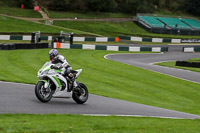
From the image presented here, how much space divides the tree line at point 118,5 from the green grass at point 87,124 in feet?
189

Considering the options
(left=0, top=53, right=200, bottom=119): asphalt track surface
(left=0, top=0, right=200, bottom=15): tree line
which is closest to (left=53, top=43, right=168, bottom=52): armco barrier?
(left=0, top=53, right=200, bottom=119): asphalt track surface

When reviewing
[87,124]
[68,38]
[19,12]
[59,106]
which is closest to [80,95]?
[59,106]

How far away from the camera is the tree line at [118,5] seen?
70000 mm

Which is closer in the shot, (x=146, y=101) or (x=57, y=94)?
(x=57, y=94)

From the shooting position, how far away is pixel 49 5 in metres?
70.4

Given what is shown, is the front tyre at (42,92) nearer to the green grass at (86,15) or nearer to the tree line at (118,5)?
the green grass at (86,15)

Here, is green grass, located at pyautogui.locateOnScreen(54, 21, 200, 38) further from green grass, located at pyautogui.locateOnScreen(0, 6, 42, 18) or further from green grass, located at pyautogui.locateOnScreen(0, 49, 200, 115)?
green grass, located at pyautogui.locateOnScreen(0, 49, 200, 115)

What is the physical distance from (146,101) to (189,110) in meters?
1.94

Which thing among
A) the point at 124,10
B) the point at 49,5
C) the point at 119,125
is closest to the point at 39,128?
the point at 119,125

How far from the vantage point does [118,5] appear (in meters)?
81.0

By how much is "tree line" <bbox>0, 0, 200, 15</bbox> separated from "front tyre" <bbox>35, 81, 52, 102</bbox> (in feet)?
182

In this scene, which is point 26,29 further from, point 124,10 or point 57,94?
point 57,94

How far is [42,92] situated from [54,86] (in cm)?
69

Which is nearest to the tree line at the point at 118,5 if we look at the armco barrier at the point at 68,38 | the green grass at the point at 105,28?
the green grass at the point at 105,28
